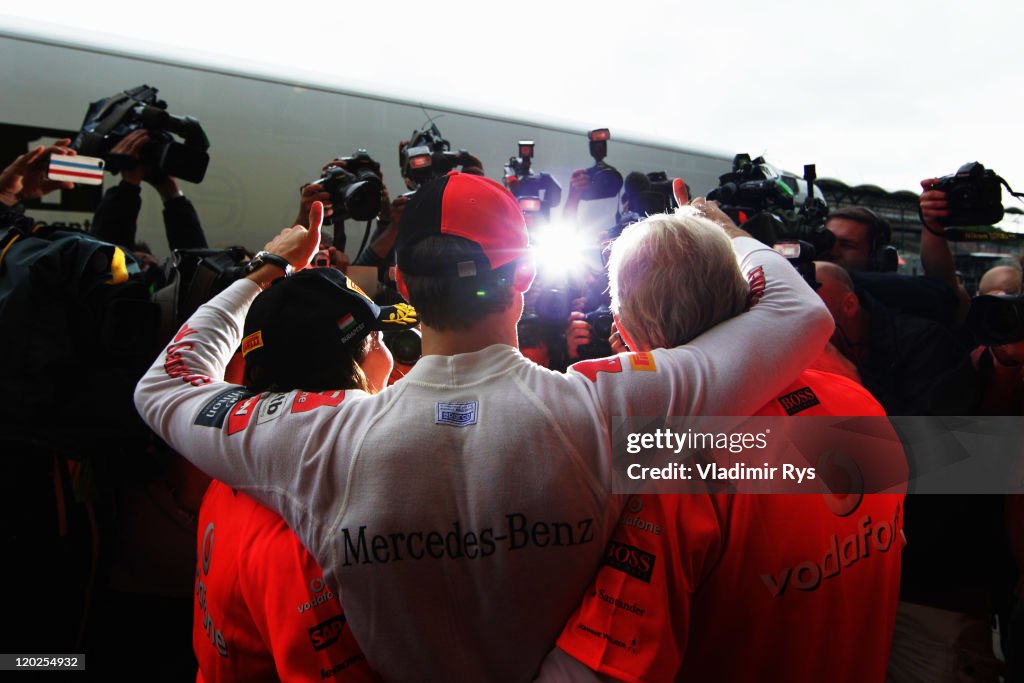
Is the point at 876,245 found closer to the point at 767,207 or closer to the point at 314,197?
the point at 767,207

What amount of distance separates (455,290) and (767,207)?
1859 mm

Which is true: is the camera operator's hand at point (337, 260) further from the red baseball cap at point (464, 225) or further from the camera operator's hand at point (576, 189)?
the red baseball cap at point (464, 225)

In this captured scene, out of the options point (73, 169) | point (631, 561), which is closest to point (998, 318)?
point (631, 561)

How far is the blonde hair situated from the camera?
118cm

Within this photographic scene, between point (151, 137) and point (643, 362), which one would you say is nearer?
point (643, 362)

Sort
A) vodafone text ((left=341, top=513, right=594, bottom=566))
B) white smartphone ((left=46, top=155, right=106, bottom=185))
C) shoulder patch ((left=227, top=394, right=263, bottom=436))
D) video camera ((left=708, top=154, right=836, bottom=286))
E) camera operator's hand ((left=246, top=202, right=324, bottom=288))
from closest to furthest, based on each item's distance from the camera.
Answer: vodafone text ((left=341, top=513, right=594, bottom=566)), shoulder patch ((left=227, top=394, right=263, bottom=436)), camera operator's hand ((left=246, top=202, right=324, bottom=288)), video camera ((left=708, top=154, right=836, bottom=286)), white smartphone ((left=46, top=155, right=106, bottom=185))

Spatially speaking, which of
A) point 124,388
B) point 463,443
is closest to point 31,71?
point 124,388

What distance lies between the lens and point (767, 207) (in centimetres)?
248

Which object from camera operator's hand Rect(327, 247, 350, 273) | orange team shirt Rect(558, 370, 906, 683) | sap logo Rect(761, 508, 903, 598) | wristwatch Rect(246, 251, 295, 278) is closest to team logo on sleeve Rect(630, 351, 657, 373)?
orange team shirt Rect(558, 370, 906, 683)

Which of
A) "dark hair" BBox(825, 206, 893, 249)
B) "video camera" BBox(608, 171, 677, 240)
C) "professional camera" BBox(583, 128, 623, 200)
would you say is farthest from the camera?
"professional camera" BBox(583, 128, 623, 200)

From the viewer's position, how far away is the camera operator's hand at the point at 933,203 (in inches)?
86.4

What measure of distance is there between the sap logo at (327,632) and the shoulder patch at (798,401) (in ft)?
2.96

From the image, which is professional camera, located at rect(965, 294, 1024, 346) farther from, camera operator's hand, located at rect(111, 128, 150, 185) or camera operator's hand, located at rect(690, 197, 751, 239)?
camera operator's hand, located at rect(111, 128, 150, 185)

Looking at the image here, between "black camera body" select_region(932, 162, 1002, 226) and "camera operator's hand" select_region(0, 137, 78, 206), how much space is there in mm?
3322
